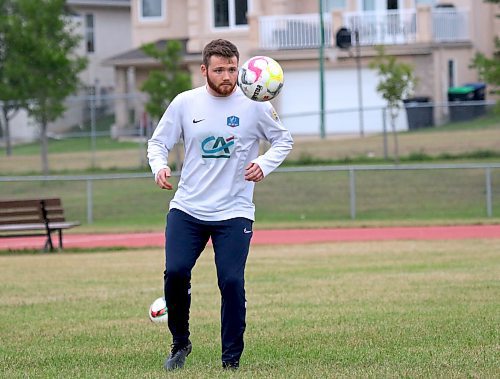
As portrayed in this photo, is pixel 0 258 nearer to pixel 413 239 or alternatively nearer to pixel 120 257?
pixel 120 257

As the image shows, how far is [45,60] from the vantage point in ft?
112

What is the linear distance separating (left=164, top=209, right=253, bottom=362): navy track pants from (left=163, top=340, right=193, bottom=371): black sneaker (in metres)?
0.35

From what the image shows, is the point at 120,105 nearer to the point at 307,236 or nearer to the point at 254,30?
the point at 254,30

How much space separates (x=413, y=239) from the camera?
21.2 metres

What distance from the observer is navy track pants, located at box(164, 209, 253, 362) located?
7703 millimetres

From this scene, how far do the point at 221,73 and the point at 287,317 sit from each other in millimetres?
3836

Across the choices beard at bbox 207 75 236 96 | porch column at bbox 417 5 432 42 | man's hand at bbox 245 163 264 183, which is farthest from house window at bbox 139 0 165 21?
man's hand at bbox 245 163 264 183

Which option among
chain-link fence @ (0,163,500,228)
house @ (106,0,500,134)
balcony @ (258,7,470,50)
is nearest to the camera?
chain-link fence @ (0,163,500,228)

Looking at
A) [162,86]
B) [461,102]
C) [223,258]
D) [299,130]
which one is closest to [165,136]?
[223,258]

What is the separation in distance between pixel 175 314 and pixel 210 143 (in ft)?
4.00

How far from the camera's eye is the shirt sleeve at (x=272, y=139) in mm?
7762

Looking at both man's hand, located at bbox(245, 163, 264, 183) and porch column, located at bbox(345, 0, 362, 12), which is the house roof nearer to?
porch column, located at bbox(345, 0, 362, 12)

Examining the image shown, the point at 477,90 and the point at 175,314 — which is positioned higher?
the point at 477,90

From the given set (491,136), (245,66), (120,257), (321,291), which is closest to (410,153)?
(491,136)
